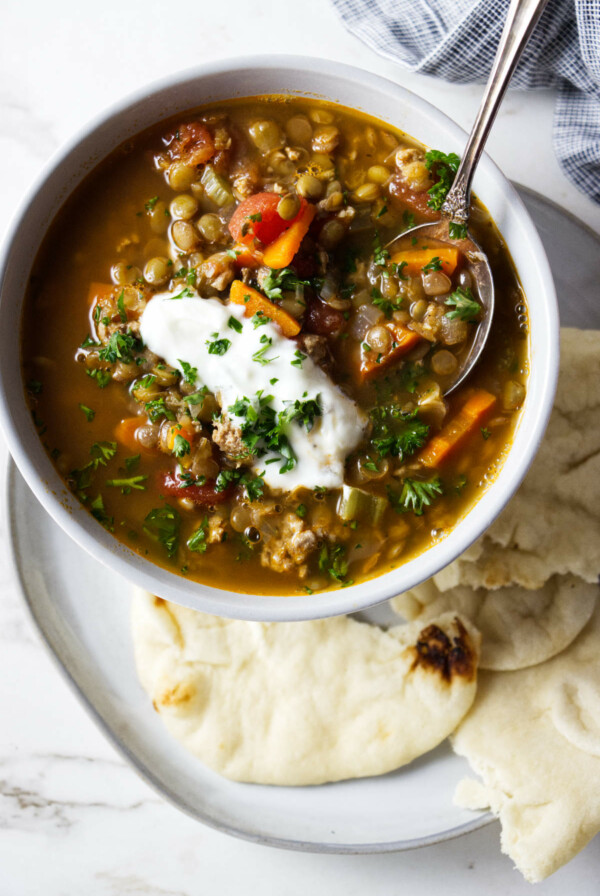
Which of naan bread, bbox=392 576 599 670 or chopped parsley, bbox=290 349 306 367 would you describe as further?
naan bread, bbox=392 576 599 670

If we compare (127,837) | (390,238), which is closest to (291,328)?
(390,238)

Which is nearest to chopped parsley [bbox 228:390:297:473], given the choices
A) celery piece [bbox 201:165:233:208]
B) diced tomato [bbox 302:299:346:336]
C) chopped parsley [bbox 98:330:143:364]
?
diced tomato [bbox 302:299:346:336]

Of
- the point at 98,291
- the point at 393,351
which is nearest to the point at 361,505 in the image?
the point at 393,351

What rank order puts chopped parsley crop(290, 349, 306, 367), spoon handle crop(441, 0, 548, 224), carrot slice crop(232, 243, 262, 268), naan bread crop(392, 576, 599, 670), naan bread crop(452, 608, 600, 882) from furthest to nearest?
naan bread crop(392, 576, 599, 670)
naan bread crop(452, 608, 600, 882)
carrot slice crop(232, 243, 262, 268)
chopped parsley crop(290, 349, 306, 367)
spoon handle crop(441, 0, 548, 224)

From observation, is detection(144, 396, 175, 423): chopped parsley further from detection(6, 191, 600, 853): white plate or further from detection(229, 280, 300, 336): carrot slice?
detection(6, 191, 600, 853): white plate

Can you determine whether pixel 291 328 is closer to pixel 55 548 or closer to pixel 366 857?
pixel 55 548

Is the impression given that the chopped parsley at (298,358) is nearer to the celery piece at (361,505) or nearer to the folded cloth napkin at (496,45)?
the celery piece at (361,505)

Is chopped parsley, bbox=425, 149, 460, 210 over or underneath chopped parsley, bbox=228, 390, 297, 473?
over
